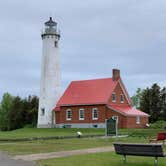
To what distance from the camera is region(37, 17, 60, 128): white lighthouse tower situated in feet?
212

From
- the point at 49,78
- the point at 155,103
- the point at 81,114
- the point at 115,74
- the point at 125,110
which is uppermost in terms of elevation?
the point at 115,74

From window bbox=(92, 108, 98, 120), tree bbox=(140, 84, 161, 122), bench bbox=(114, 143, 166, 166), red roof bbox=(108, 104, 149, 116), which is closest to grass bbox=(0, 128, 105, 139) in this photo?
red roof bbox=(108, 104, 149, 116)

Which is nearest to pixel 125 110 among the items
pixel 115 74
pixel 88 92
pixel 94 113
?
pixel 94 113

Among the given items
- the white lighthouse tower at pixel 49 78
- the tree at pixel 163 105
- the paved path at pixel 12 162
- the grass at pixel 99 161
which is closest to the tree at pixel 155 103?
the tree at pixel 163 105

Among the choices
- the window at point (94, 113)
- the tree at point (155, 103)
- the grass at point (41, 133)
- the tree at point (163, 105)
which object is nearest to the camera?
the grass at point (41, 133)

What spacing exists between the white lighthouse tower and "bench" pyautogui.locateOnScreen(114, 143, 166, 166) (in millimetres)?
48200

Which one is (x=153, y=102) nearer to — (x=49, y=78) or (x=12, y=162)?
(x=49, y=78)

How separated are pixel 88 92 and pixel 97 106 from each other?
3.57m

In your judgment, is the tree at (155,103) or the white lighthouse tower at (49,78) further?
the tree at (155,103)

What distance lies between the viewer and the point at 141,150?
1584 cm

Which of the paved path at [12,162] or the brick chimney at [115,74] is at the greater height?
the brick chimney at [115,74]

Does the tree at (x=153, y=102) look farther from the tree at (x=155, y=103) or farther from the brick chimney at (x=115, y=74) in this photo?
the brick chimney at (x=115, y=74)

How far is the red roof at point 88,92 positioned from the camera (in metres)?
62.7

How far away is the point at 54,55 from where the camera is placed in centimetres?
6481
